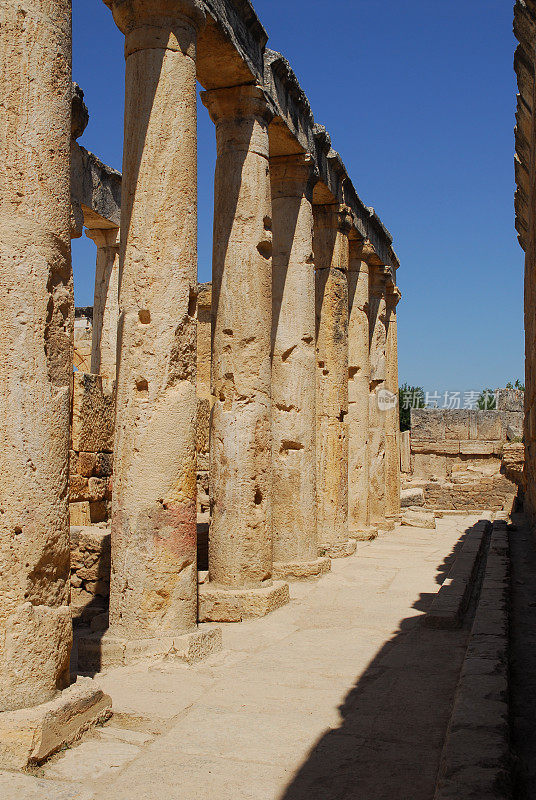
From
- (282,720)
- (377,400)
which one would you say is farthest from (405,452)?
(282,720)

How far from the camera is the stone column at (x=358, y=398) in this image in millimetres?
14625

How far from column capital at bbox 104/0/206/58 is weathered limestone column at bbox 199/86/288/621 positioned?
1.94 meters

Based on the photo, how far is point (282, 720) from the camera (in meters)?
4.67

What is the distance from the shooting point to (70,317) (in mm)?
4438

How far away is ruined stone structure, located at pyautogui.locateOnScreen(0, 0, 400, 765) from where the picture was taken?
4113 millimetres

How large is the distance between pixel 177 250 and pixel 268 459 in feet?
9.48

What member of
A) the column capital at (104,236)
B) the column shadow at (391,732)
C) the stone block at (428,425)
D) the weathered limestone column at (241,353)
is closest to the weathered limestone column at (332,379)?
the column capital at (104,236)

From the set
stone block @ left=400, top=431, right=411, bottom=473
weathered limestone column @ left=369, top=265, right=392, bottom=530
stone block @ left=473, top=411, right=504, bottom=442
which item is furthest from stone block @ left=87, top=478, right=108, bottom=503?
stone block @ left=473, top=411, right=504, bottom=442

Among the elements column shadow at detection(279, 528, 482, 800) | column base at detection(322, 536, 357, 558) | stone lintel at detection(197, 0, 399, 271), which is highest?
stone lintel at detection(197, 0, 399, 271)

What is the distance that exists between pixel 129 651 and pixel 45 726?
1.89 metres

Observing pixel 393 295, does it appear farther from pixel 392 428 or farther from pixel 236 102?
pixel 236 102

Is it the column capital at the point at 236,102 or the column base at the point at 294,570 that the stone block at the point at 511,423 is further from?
the column capital at the point at 236,102

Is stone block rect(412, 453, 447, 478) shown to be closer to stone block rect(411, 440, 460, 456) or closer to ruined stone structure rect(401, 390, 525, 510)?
ruined stone structure rect(401, 390, 525, 510)

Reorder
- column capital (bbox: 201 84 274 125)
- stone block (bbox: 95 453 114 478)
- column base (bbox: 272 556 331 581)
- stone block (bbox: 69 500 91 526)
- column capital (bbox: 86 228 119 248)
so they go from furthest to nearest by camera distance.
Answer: column capital (bbox: 86 228 119 248) → column base (bbox: 272 556 331 581) → stone block (bbox: 95 453 114 478) → stone block (bbox: 69 500 91 526) → column capital (bbox: 201 84 274 125)
